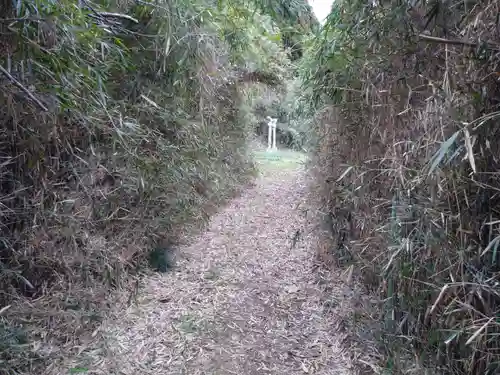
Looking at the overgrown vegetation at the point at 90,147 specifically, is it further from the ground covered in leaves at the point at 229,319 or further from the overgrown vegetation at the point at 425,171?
the overgrown vegetation at the point at 425,171

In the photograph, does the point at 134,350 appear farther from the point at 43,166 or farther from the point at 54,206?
the point at 43,166

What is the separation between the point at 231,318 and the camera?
2584 mm

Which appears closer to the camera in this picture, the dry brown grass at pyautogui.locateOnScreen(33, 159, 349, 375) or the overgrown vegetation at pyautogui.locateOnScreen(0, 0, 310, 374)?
the overgrown vegetation at pyautogui.locateOnScreen(0, 0, 310, 374)

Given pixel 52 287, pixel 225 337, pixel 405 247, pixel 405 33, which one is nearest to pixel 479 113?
pixel 405 247

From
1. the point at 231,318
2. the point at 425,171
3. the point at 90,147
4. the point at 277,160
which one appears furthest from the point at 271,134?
the point at 425,171

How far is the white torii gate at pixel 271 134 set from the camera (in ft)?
44.0

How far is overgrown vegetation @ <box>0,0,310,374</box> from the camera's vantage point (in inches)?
62.3

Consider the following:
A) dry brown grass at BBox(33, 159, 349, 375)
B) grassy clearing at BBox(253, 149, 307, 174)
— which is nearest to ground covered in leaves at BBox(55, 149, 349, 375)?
dry brown grass at BBox(33, 159, 349, 375)

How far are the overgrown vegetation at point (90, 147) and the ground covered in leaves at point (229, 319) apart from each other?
0.22 metres

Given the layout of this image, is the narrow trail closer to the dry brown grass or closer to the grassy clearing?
the dry brown grass

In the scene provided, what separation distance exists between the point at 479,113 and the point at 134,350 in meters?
2.16

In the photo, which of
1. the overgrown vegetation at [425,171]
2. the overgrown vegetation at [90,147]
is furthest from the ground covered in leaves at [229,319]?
the overgrown vegetation at [425,171]

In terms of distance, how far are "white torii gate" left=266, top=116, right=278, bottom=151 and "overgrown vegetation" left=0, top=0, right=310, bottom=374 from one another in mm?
9707

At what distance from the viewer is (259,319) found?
2578mm
